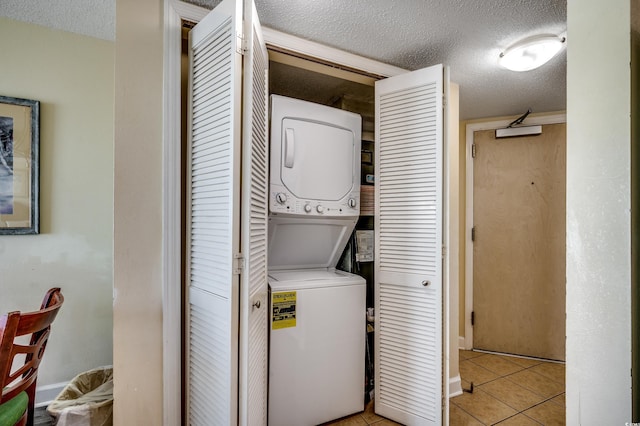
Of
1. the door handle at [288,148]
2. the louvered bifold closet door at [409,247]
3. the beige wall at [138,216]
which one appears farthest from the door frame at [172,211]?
the louvered bifold closet door at [409,247]

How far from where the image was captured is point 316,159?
1843 mm

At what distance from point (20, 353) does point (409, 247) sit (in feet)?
5.97

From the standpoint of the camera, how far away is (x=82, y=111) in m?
1.89

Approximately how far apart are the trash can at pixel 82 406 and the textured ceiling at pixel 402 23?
1.99 meters

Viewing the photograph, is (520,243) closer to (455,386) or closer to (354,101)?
(455,386)

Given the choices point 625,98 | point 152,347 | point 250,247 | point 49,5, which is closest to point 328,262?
point 250,247

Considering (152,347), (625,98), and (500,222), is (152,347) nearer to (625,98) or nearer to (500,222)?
(625,98)

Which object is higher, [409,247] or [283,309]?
[409,247]

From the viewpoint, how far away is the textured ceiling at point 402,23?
148cm

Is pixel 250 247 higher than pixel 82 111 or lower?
lower

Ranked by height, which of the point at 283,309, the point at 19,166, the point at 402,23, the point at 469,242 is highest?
the point at 402,23

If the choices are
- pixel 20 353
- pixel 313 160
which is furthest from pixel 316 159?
pixel 20 353

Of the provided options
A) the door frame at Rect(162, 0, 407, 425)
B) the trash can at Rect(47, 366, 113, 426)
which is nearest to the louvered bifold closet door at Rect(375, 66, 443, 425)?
the door frame at Rect(162, 0, 407, 425)

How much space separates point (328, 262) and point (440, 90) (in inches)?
51.7
